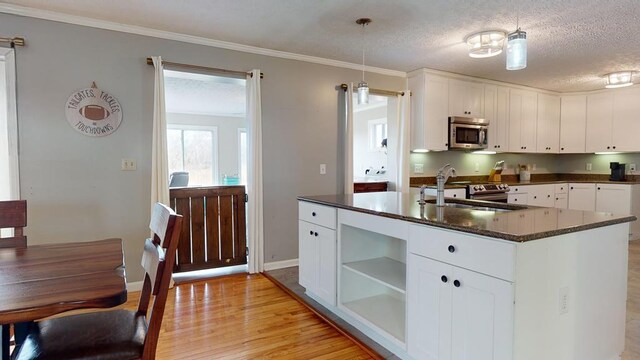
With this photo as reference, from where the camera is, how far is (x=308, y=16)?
9.77 feet

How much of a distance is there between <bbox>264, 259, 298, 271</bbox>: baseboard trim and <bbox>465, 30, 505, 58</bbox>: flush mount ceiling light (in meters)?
2.86

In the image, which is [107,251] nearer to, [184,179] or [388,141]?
[388,141]

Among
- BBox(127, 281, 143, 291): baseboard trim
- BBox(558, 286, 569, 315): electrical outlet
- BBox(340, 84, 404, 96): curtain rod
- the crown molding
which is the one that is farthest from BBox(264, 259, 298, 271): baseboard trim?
BBox(558, 286, 569, 315): electrical outlet

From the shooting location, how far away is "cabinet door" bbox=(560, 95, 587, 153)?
5812 millimetres

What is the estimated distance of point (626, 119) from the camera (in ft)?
17.6

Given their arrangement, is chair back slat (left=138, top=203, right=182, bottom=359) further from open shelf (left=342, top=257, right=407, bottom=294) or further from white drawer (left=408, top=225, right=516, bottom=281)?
open shelf (left=342, top=257, right=407, bottom=294)

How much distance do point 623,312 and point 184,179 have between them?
6.67 m

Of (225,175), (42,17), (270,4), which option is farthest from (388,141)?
(225,175)

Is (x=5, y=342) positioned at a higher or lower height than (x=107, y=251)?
lower

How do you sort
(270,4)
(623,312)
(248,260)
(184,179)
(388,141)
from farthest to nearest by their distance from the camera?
(184,179)
(388,141)
(248,260)
(270,4)
(623,312)

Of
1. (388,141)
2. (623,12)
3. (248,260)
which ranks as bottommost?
(248,260)

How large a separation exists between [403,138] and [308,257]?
91.2 inches

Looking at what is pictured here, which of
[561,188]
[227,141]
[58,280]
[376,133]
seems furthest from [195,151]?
[58,280]

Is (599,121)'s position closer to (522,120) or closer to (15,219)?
(522,120)
